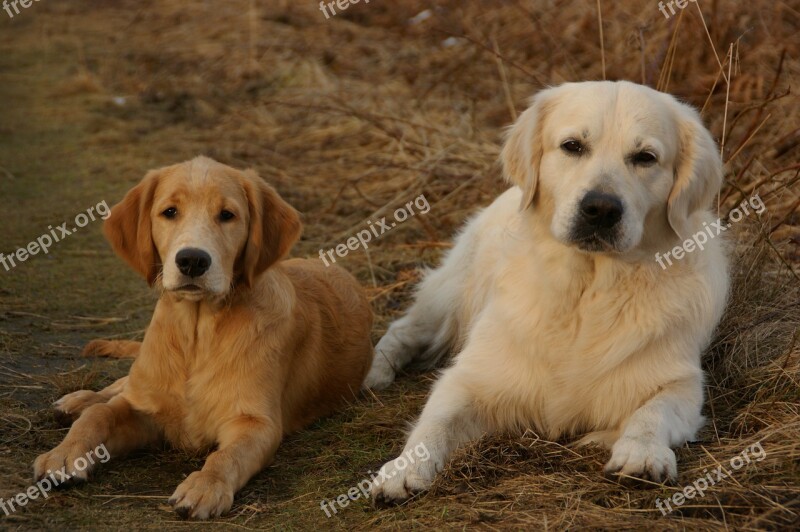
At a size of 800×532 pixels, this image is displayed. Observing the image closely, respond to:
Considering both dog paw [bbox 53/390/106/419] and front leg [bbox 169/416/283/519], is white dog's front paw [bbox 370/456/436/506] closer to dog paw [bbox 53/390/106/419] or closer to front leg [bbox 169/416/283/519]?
front leg [bbox 169/416/283/519]

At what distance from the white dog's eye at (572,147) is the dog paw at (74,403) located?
2274 millimetres

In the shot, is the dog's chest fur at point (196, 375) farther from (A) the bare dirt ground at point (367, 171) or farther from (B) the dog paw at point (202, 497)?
(B) the dog paw at point (202, 497)

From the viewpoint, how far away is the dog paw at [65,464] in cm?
357

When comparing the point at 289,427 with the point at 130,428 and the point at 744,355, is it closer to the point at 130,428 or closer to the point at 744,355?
the point at 130,428

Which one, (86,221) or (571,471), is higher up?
(86,221)

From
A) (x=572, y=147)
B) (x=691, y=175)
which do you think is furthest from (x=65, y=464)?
(x=691, y=175)

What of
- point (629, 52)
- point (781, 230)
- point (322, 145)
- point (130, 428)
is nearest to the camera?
point (130, 428)

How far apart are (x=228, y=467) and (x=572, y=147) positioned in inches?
70.6

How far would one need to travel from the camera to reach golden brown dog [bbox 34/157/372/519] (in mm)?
3799

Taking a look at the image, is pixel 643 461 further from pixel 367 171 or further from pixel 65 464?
pixel 367 171

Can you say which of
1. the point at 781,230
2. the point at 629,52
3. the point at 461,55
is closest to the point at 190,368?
the point at 781,230

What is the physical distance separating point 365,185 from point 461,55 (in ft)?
9.66

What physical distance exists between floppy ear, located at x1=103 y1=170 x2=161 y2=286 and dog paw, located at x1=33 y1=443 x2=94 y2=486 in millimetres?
751

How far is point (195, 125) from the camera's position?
33.0 ft
